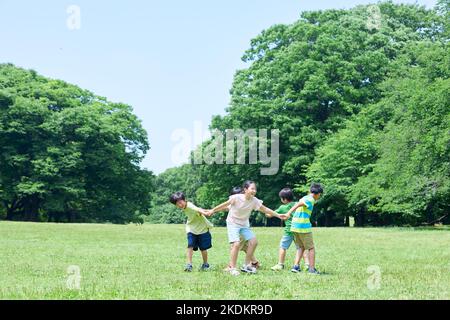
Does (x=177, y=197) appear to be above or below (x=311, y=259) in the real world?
above

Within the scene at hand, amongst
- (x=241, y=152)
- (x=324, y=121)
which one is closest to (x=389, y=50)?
(x=324, y=121)

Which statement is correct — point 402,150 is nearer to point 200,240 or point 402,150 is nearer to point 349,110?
point 349,110

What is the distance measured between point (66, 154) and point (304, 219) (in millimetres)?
42782

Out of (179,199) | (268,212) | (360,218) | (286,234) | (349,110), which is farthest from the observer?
(360,218)

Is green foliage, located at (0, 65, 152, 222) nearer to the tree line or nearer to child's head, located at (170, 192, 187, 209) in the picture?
the tree line

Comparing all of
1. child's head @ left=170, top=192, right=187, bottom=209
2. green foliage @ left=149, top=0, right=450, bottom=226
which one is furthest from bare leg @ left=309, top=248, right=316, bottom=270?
green foliage @ left=149, top=0, right=450, bottom=226

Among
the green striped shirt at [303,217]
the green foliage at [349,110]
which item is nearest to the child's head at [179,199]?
the green striped shirt at [303,217]

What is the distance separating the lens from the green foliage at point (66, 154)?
5141 centimetres

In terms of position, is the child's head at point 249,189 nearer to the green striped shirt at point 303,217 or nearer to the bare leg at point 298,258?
the green striped shirt at point 303,217

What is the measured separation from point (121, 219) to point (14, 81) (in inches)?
621

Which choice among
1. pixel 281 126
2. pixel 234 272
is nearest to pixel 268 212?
pixel 234 272

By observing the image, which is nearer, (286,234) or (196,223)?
(196,223)

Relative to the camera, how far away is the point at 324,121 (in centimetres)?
4862

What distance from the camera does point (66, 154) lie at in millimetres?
52125
